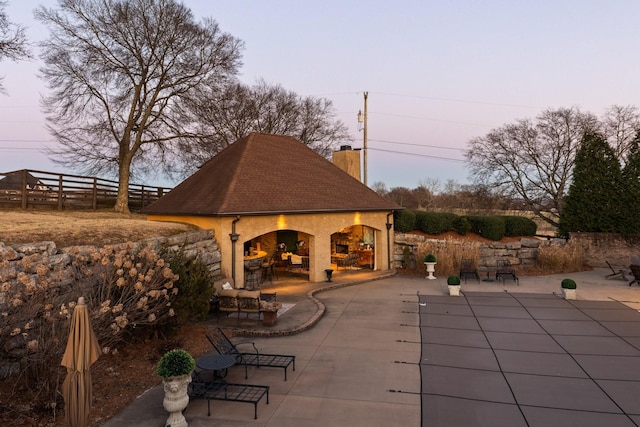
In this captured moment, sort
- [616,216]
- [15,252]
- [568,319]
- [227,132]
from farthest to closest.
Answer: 1. [227,132]
2. [616,216]
3. [568,319]
4. [15,252]

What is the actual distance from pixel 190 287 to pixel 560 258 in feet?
57.6

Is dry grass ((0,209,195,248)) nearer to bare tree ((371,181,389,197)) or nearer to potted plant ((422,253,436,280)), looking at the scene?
potted plant ((422,253,436,280))

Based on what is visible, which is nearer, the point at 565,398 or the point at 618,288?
the point at 565,398

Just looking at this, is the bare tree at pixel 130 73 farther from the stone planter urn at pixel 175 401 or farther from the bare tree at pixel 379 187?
the bare tree at pixel 379 187

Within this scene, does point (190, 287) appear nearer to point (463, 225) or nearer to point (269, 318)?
point (269, 318)

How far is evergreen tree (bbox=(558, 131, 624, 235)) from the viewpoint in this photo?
63.3 ft

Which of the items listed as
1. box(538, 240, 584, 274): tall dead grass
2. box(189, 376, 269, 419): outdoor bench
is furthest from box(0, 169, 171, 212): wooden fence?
box(538, 240, 584, 274): tall dead grass

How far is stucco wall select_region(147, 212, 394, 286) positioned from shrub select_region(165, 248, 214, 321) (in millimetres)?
3661

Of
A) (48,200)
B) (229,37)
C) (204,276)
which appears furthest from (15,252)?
(229,37)

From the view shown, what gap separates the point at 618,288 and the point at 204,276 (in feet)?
51.2

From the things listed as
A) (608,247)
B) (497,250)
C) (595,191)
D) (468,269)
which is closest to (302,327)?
(468,269)

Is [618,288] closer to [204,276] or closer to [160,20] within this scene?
[204,276]

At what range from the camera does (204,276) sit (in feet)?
31.9

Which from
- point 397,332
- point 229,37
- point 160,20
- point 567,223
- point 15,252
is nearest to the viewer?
point 15,252
